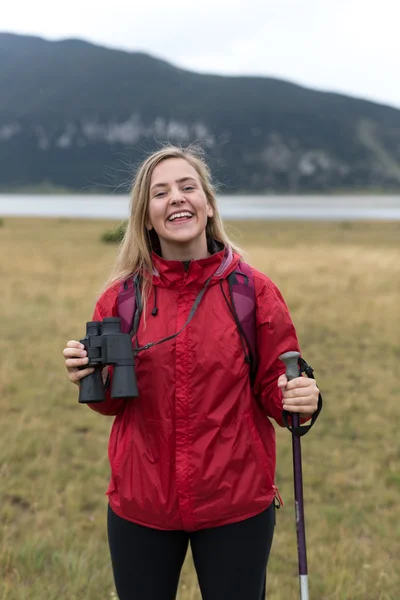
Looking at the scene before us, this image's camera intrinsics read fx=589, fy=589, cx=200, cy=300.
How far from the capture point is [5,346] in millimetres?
10266

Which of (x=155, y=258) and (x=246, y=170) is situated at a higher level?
(x=246, y=170)

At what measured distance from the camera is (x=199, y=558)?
2.31 metres

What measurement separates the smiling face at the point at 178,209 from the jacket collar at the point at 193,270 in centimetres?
12

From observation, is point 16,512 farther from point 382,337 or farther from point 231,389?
point 382,337

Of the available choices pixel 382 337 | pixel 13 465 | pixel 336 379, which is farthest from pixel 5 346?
pixel 382 337

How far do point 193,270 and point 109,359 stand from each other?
481 millimetres

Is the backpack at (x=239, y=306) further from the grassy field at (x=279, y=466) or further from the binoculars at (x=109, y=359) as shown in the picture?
the grassy field at (x=279, y=466)

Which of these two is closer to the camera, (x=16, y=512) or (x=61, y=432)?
(x=16, y=512)

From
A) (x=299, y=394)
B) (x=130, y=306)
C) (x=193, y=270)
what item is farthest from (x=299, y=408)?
(x=130, y=306)

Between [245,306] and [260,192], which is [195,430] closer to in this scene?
[245,306]

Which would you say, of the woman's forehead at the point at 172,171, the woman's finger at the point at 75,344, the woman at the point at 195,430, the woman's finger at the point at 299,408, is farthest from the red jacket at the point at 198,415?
the woman's forehead at the point at 172,171

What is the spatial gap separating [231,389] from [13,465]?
13.6 ft

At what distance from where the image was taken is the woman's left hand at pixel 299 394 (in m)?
2.16

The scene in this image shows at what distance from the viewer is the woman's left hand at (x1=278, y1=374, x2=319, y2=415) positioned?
7.10ft
